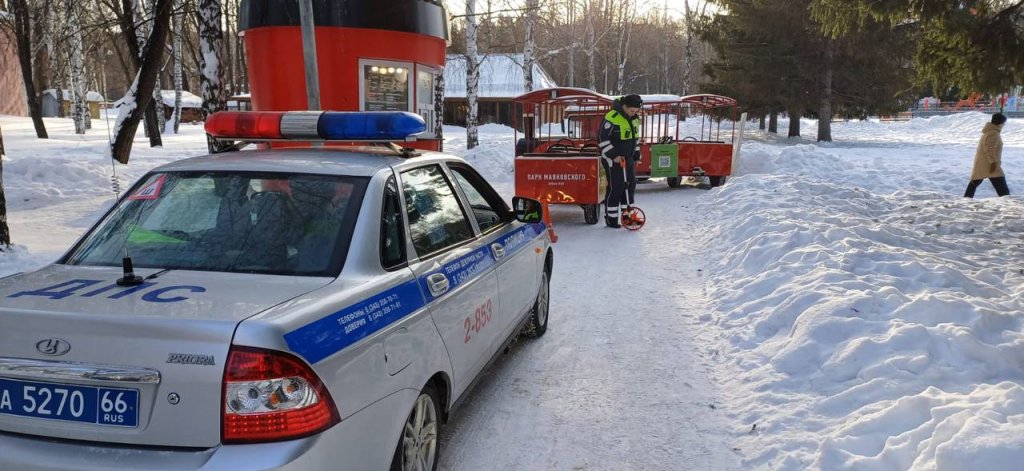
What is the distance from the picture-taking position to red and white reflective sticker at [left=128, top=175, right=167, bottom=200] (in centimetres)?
320

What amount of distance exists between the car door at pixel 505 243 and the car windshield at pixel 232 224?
45.0 inches

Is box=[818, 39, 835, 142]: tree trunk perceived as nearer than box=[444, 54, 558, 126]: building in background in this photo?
Yes

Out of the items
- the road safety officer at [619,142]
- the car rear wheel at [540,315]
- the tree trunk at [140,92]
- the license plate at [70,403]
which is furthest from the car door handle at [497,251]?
the tree trunk at [140,92]

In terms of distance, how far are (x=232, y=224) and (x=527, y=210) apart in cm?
225

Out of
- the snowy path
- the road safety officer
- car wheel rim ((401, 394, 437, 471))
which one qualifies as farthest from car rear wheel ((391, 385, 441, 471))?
the road safety officer

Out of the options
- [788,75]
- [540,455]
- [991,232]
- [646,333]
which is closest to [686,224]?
[991,232]

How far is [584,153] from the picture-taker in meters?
11.4

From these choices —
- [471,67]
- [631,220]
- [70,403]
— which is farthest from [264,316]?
[471,67]

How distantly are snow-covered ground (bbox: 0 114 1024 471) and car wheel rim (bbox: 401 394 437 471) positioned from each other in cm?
41

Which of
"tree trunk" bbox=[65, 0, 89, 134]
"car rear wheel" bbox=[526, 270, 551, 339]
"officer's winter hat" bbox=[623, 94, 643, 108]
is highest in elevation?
"tree trunk" bbox=[65, 0, 89, 134]

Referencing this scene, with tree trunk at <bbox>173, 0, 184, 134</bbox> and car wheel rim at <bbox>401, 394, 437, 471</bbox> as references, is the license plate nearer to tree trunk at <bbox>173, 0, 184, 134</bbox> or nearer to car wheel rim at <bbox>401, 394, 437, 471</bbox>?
car wheel rim at <bbox>401, 394, 437, 471</bbox>

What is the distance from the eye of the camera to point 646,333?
5.56 meters

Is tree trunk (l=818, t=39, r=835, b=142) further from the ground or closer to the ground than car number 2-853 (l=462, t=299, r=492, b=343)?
further from the ground

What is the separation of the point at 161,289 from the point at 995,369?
4.39 m
